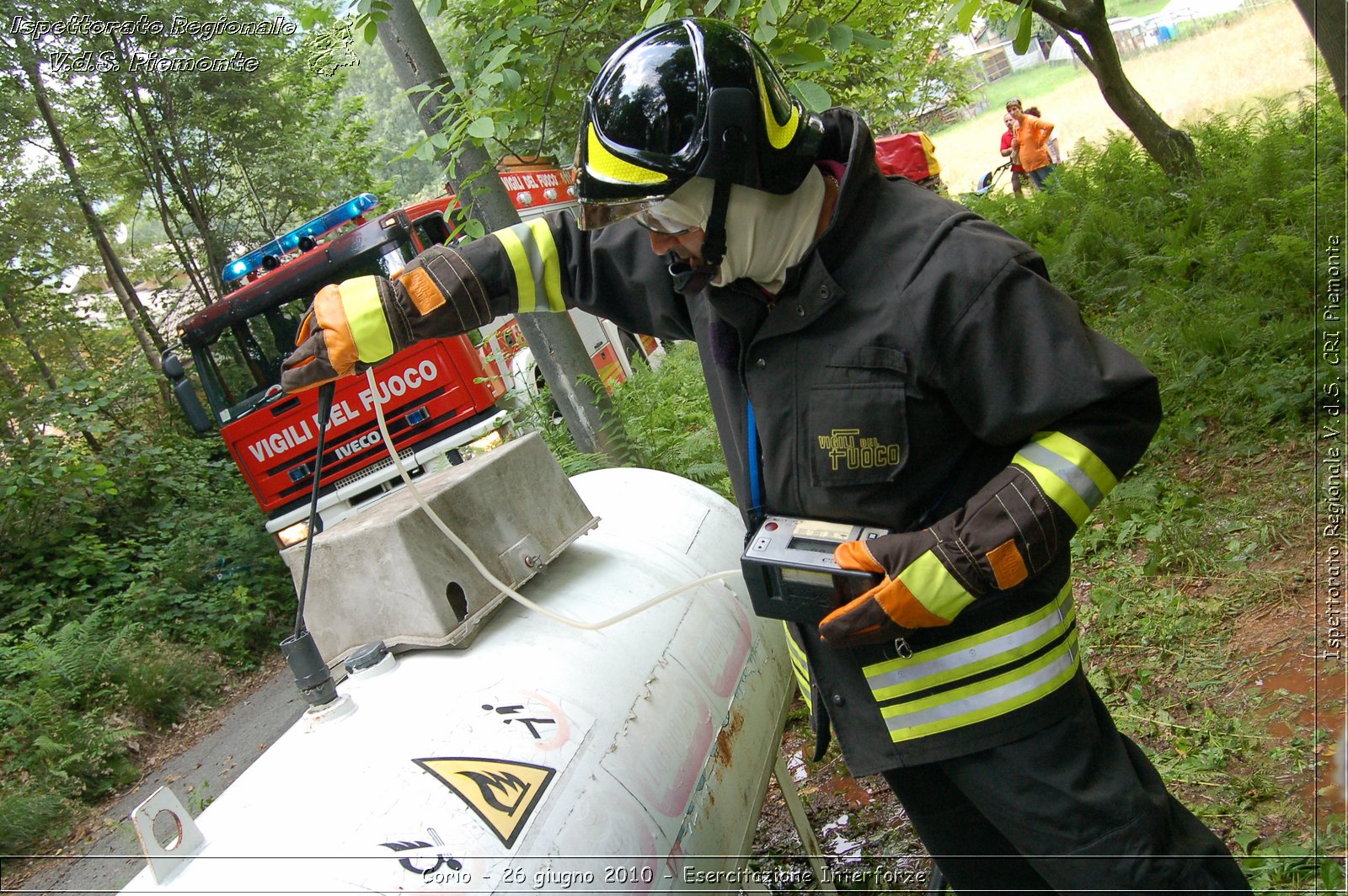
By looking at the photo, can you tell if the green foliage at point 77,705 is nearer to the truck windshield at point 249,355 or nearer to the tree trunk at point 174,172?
the truck windshield at point 249,355

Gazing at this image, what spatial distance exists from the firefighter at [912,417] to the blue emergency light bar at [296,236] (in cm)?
604

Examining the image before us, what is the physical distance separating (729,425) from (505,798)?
3.06 feet

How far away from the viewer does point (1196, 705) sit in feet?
10.7

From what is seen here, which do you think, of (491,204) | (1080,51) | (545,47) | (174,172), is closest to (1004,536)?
(545,47)

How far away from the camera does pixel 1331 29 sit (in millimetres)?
5777

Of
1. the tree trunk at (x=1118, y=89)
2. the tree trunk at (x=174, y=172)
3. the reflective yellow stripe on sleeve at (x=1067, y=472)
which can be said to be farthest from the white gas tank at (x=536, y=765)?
the tree trunk at (x=174, y=172)

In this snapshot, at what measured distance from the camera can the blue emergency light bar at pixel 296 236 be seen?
7371mm

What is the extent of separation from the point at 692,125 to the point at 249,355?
20.5 ft

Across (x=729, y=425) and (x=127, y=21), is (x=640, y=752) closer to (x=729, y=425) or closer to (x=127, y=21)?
(x=729, y=425)

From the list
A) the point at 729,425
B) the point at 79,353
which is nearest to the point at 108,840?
the point at 729,425

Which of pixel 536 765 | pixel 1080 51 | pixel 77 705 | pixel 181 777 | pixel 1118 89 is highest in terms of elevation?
pixel 1080 51

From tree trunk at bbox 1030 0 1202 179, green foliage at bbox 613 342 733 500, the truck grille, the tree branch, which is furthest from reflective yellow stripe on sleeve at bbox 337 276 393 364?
the tree branch

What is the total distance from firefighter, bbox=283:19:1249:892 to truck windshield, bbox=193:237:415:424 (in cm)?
540

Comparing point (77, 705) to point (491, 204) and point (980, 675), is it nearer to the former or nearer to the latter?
point (491, 204)
